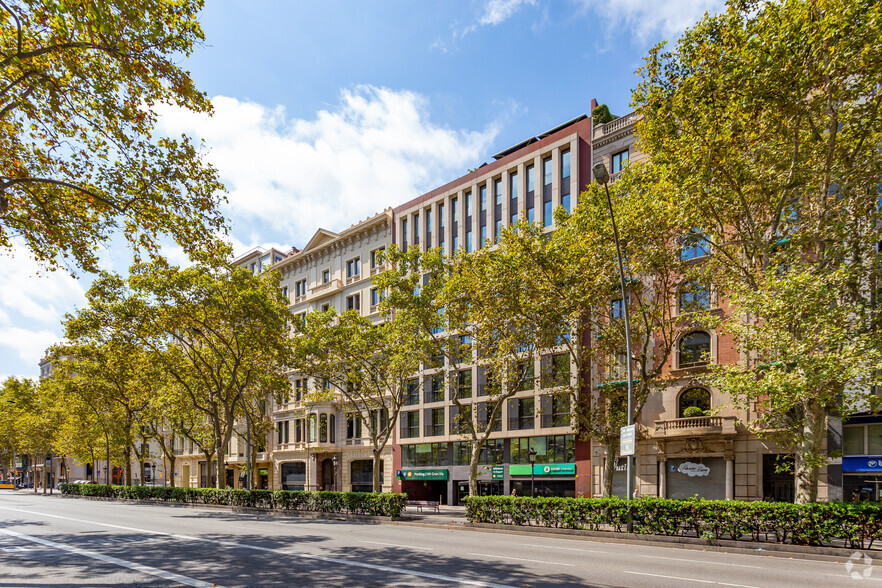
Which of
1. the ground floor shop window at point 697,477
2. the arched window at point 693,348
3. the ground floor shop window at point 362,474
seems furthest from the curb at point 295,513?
the arched window at point 693,348

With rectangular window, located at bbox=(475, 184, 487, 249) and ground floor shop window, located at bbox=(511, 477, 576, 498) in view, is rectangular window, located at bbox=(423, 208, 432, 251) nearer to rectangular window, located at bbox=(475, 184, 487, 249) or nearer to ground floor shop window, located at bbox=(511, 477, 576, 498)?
rectangular window, located at bbox=(475, 184, 487, 249)

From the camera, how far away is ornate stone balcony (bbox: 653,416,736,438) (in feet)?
93.5

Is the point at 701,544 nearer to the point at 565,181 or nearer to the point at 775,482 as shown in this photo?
the point at 775,482

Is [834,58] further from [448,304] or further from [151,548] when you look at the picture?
[151,548]

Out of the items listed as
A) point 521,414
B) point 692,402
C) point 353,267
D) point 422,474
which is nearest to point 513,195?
point 521,414

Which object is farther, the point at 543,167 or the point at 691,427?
the point at 543,167

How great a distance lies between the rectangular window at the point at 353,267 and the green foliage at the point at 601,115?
2305 cm

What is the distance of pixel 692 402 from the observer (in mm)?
30281

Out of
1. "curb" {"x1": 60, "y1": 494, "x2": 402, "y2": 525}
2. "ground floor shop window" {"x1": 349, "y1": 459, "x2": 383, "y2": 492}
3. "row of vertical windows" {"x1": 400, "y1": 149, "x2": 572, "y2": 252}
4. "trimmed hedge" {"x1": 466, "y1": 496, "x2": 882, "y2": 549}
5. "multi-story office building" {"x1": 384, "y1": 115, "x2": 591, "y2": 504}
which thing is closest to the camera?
"trimmed hedge" {"x1": 466, "y1": 496, "x2": 882, "y2": 549}

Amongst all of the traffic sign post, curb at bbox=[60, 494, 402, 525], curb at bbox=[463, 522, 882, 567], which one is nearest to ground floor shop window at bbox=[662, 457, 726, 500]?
curb at bbox=[463, 522, 882, 567]

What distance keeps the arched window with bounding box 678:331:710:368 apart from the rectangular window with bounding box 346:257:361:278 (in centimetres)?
2842

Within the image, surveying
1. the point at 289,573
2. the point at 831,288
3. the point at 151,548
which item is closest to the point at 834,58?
the point at 831,288

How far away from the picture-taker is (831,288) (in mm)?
15977

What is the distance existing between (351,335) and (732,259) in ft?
58.5
